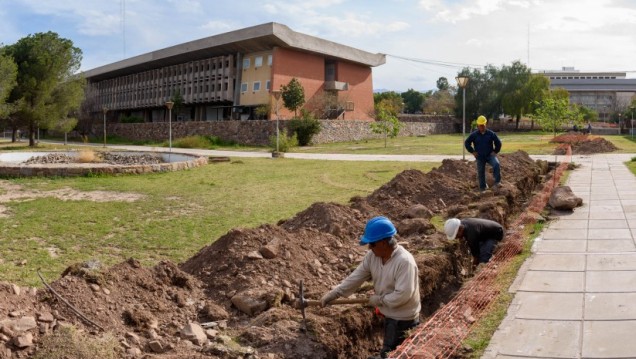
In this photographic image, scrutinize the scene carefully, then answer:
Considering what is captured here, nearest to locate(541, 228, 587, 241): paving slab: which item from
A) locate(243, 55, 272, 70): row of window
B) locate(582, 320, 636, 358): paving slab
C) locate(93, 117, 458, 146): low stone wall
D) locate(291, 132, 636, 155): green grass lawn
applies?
locate(582, 320, 636, 358): paving slab

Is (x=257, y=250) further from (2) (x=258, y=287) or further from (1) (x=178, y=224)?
(1) (x=178, y=224)

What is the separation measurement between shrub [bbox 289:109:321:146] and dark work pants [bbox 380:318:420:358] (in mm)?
36615

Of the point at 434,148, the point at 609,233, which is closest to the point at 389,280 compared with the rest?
the point at 609,233

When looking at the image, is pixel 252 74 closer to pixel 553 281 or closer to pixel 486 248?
pixel 486 248

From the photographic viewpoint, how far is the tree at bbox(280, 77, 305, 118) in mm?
47312

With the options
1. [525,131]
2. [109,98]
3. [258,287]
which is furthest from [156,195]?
[109,98]

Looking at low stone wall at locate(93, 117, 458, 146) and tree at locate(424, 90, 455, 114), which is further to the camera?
tree at locate(424, 90, 455, 114)

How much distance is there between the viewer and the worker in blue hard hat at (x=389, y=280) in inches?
177

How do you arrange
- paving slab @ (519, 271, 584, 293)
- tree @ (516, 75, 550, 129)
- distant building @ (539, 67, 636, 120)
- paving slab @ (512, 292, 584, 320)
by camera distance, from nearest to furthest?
paving slab @ (512, 292, 584, 320), paving slab @ (519, 271, 584, 293), tree @ (516, 75, 550, 129), distant building @ (539, 67, 636, 120)

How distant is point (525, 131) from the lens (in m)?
62.6

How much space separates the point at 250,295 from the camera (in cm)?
555

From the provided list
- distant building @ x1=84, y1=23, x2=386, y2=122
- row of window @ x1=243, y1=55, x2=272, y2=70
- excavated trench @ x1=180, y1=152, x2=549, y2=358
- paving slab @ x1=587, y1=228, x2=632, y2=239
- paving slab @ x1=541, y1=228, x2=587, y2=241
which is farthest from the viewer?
row of window @ x1=243, y1=55, x2=272, y2=70

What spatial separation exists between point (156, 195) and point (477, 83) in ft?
195

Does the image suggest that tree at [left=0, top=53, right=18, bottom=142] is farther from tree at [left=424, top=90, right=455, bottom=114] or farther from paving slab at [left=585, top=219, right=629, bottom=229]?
tree at [left=424, top=90, right=455, bottom=114]
